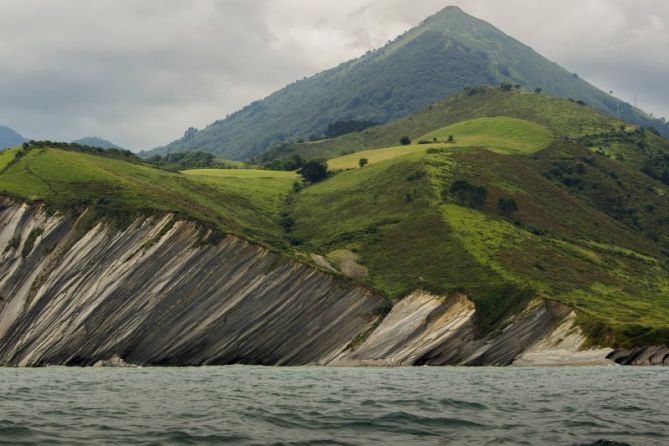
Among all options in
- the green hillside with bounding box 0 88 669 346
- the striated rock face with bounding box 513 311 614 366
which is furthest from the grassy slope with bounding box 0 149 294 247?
the striated rock face with bounding box 513 311 614 366

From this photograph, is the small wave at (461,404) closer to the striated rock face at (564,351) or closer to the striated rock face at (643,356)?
the striated rock face at (564,351)

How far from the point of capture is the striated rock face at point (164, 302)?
123188mm

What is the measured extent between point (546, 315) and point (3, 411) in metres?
94.7

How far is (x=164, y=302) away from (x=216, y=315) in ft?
23.3

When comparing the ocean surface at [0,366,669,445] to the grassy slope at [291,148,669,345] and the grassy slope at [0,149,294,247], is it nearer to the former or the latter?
the grassy slope at [291,148,669,345]

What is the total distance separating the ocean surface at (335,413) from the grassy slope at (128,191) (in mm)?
74505

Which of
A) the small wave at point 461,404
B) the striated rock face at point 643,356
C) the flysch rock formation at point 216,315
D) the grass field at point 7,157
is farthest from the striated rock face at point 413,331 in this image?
the grass field at point 7,157

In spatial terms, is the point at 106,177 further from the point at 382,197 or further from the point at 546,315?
the point at 546,315

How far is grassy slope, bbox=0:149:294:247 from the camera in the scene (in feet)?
466

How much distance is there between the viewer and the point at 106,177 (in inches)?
6117

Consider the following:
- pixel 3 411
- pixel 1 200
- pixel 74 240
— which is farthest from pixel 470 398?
pixel 1 200

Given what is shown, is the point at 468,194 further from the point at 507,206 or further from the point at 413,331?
the point at 413,331

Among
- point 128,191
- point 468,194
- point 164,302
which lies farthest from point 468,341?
point 468,194

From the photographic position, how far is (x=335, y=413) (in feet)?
146
